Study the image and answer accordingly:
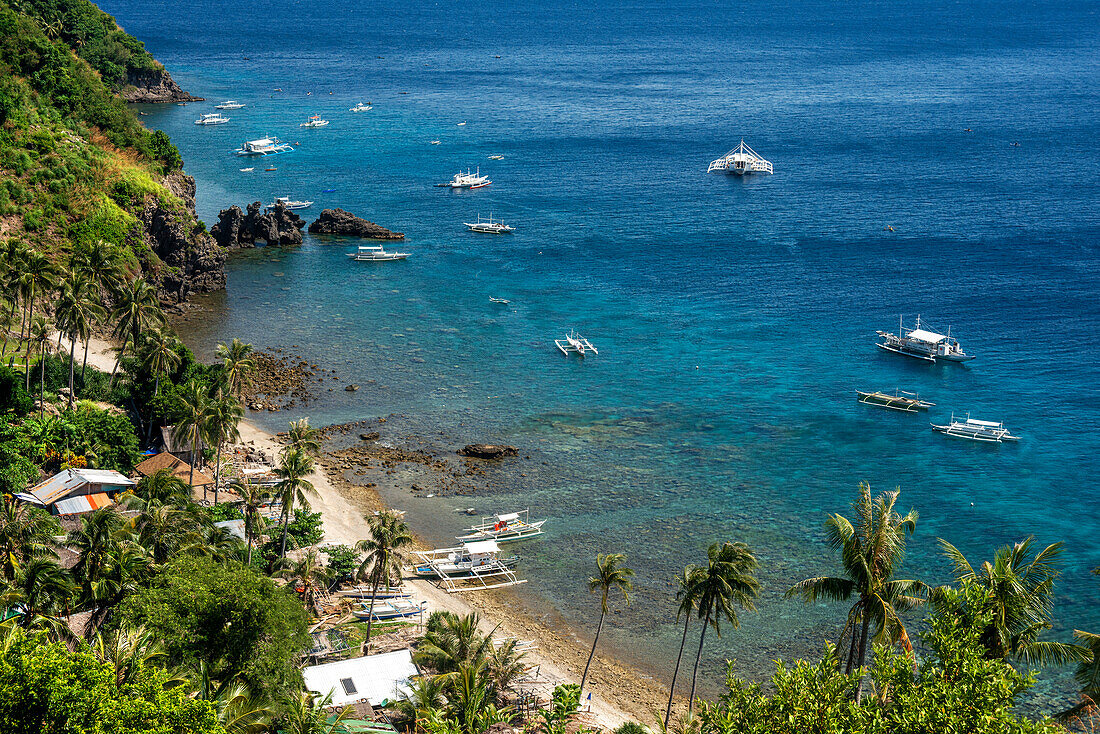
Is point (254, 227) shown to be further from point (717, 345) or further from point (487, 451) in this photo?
point (717, 345)

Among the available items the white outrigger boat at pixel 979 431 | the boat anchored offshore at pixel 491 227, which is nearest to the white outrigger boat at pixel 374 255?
the boat anchored offshore at pixel 491 227

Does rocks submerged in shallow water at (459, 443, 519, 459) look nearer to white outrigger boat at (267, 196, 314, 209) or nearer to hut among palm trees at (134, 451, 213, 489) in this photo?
hut among palm trees at (134, 451, 213, 489)

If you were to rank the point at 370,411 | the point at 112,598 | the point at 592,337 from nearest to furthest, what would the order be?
the point at 112,598 → the point at 370,411 → the point at 592,337

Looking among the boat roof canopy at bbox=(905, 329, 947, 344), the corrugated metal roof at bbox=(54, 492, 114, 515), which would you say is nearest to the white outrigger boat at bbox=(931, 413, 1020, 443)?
the boat roof canopy at bbox=(905, 329, 947, 344)

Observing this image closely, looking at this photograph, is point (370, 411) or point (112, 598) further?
point (370, 411)

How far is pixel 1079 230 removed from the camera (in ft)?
482

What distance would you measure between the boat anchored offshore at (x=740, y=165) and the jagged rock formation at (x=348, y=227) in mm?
74399

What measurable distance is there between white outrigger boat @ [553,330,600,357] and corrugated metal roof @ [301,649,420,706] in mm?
58105

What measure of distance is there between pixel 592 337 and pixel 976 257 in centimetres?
6475

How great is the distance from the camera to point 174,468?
76500mm

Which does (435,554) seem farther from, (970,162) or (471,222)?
(970,162)

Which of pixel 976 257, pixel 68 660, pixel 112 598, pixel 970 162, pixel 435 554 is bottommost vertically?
pixel 435 554

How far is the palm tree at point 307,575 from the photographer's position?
6178cm

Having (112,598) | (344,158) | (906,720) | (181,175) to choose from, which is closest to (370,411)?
(112,598)
